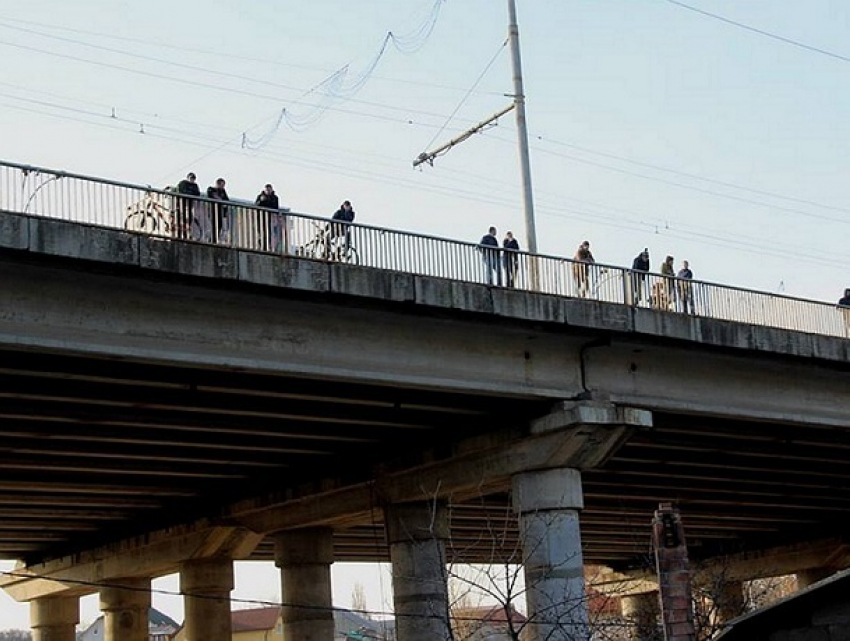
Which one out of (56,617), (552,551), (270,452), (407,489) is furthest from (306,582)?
(56,617)

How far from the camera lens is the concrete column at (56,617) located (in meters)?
51.7

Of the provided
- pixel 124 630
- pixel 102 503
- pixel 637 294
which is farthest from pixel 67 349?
pixel 124 630

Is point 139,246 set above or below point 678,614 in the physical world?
above

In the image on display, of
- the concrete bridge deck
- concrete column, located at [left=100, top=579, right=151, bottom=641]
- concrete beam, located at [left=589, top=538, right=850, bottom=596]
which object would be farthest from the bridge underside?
concrete beam, located at [left=589, top=538, right=850, bottom=596]

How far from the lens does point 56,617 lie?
5166cm

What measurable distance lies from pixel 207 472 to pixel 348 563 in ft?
74.5

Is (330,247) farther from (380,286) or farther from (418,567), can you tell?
(418,567)

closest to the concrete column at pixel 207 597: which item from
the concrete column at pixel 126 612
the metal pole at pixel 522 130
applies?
the concrete column at pixel 126 612

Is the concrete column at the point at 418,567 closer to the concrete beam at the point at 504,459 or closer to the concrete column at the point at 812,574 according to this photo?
the concrete beam at the point at 504,459

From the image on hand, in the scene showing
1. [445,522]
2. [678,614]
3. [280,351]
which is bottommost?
[678,614]

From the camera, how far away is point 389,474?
106 feet

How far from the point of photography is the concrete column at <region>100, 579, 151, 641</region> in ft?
153

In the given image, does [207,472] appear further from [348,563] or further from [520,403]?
[348,563]

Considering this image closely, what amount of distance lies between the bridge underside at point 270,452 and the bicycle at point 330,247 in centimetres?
211
